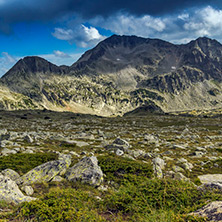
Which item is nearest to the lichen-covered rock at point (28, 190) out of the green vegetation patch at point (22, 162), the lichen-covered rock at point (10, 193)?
the lichen-covered rock at point (10, 193)

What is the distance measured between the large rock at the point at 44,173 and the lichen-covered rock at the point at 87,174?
649 millimetres

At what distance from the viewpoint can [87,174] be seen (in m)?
11.2

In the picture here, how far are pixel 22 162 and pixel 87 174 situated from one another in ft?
19.7

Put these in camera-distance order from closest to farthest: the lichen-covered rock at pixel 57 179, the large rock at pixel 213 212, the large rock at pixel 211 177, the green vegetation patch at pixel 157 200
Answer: the large rock at pixel 213 212 < the green vegetation patch at pixel 157 200 < the lichen-covered rock at pixel 57 179 < the large rock at pixel 211 177

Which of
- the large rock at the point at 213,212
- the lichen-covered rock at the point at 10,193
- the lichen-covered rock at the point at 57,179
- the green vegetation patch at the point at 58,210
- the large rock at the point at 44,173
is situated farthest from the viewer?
the lichen-covered rock at the point at 57,179

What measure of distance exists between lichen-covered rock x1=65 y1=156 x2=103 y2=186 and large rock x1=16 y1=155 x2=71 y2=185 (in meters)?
0.65

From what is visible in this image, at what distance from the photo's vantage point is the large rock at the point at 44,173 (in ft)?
35.4

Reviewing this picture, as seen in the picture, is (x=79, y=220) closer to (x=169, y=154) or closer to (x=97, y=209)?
(x=97, y=209)

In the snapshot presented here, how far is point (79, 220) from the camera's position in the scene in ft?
19.8

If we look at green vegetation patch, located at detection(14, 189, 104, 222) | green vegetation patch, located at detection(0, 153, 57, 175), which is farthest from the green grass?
green vegetation patch, located at detection(0, 153, 57, 175)

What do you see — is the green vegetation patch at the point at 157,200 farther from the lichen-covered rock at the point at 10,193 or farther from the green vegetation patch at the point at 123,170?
the lichen-covered rock at the point at 10,193

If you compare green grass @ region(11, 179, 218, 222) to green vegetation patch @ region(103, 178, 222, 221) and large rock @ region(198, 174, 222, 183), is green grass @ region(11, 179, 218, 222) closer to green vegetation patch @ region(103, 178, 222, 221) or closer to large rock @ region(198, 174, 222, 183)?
green vegetation patch @ region(103, 178, 222, 221)

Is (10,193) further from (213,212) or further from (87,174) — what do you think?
(213,212)

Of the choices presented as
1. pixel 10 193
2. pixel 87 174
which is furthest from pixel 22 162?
pixel 87 174
